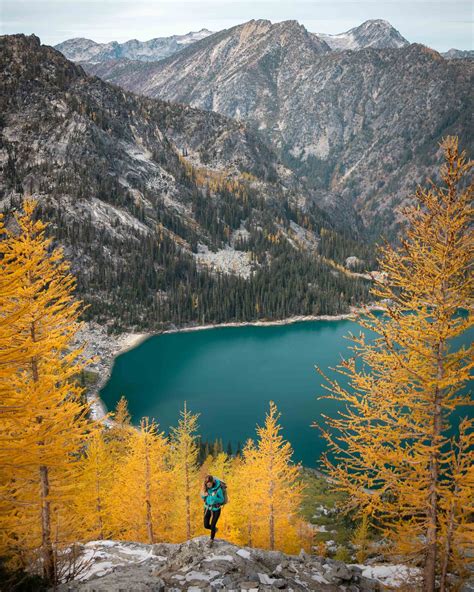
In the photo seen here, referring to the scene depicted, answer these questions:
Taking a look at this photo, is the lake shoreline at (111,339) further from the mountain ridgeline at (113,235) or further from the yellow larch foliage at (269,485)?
the yellow larch foliage at (269,485)

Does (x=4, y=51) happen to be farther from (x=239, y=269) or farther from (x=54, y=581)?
(x=54, y=581)

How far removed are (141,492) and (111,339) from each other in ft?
360

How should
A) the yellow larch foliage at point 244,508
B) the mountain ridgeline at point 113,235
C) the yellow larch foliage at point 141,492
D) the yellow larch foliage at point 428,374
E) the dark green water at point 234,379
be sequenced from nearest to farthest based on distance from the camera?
1. the yellow larch foliage at point 428,374
2. the yellow larch foliage at point 141,492
3. the yellow larch foliage at point 244,508
4. the dark green water at point 234,379
5. the mountain ridgeline at point 113,235

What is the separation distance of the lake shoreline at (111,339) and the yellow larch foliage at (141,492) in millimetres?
53225

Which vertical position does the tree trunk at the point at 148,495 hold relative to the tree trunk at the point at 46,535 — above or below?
below

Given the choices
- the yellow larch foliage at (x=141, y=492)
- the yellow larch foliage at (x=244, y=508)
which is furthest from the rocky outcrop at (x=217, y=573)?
the yellow larch foliage at (x=244, y=508)

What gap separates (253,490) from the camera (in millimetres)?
26672

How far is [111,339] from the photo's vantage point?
423 ft

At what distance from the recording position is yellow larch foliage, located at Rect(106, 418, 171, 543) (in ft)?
80.4

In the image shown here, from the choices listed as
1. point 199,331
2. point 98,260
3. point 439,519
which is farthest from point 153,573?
point 98,260

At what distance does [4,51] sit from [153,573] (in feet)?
785

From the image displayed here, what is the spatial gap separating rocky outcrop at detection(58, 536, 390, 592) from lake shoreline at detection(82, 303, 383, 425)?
217 ft

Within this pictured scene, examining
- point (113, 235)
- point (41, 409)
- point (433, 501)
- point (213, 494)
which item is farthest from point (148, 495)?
point (113, 235)

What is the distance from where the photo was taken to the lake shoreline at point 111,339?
95.2m
